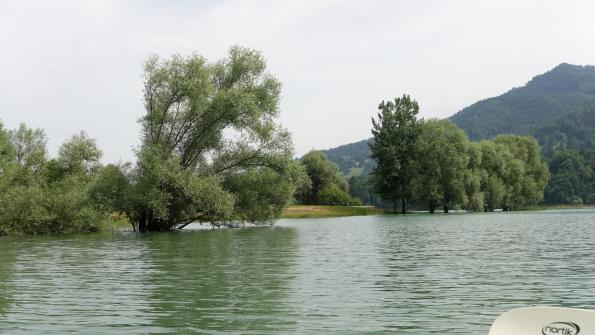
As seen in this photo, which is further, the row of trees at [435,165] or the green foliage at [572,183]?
the green foliage at [572,183]

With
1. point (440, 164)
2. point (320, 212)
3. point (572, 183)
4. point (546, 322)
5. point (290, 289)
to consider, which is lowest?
point (290, 289)

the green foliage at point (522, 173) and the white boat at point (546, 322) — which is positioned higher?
the green foliage at point (522, 173)

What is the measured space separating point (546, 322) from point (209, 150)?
160ft

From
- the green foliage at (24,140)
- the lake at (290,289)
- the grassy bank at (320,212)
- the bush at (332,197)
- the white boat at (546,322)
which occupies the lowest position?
the lake at (290,289)

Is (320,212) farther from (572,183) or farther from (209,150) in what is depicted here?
(572,183)

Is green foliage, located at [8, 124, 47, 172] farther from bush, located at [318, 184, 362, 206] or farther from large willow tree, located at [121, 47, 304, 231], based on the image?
bush, located at [318, 184, 362, 206]

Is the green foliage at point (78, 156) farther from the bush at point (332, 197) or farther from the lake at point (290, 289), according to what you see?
the bush at point (332, 197)

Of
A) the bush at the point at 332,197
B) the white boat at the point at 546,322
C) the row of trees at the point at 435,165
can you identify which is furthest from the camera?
the bush at the point at 332,197

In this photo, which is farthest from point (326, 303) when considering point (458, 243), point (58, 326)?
point (458, 243)

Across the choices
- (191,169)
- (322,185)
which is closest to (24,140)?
(191,169)

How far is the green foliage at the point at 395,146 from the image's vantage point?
100750 mm

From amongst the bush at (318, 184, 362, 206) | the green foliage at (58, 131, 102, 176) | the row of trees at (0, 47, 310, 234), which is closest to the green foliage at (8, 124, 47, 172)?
the green foliage at (58, 131, 102, 176)

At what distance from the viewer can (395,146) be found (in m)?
101

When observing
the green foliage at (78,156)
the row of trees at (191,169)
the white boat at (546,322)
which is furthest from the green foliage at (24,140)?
the white boat at (546,322)
